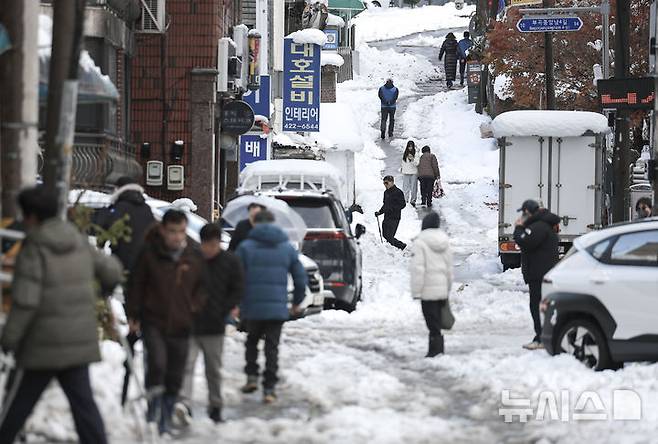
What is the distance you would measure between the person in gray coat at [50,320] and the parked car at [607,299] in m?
7.05

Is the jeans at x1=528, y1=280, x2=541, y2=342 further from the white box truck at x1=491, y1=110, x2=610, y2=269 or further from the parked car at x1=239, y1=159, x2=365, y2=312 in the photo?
the white box truck at x1=491, y1=110, x2=610, y2=269

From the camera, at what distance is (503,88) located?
5759 centimetres

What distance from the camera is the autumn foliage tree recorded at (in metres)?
49.3

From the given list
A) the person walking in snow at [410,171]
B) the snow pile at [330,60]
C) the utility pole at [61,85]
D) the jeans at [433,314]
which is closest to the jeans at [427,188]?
the person walking in snow at [410,171]

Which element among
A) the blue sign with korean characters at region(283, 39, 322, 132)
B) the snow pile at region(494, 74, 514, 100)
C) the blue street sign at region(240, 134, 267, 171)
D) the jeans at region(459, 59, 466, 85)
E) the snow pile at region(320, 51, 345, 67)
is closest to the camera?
the blue street sign at region(240, 134, 267, 171)

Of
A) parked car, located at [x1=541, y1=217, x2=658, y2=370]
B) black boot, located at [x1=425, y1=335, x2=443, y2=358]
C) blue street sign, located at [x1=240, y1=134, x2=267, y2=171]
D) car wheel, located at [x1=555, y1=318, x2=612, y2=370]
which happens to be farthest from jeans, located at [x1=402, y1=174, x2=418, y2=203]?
car wheel, located at [x1=555, y1=318, x2=612, y2=370]

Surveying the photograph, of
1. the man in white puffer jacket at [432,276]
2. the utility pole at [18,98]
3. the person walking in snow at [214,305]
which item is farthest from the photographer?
the man in white puffer jacket at [432,276]

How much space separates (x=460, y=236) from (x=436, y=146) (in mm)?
14806

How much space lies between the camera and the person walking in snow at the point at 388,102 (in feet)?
181

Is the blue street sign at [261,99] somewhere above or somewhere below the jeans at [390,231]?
above

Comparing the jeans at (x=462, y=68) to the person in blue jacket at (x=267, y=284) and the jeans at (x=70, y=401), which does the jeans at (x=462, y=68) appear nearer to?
the person in blue jacket at (x=267, y=284)

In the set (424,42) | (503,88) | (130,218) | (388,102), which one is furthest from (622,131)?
(424,42)

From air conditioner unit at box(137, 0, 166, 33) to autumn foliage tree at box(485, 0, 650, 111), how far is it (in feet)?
64.8

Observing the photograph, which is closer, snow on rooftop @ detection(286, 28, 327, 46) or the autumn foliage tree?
snow on rooftop @ detection(286, 28, 327, 46)
